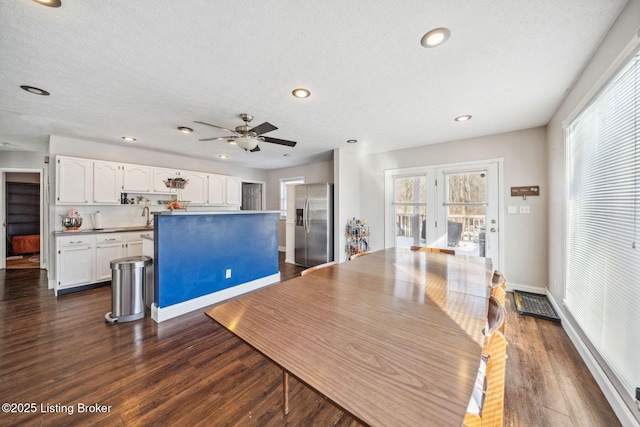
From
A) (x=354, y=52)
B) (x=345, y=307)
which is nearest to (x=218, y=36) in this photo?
(x=354, y=52)

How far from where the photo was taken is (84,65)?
6.10 ft

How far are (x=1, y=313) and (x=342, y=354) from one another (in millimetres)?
4376

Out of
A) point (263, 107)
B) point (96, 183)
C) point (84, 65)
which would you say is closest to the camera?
point (84, 65)

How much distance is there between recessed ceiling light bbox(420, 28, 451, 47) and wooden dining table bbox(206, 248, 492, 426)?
1.64 meters

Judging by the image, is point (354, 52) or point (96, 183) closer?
point (354, 52)

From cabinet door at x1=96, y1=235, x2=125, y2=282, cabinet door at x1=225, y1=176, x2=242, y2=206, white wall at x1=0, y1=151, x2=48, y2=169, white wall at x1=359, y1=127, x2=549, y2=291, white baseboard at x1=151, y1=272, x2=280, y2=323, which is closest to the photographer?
white baseboard at x1=151, y1=272, x2=280, y2=323

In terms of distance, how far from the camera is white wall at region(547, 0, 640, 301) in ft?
4.51

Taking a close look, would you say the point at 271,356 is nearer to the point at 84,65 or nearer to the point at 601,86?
the point at 84,65

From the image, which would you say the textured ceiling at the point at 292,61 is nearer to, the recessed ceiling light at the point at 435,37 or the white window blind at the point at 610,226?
the recessed ceiling light at the point at 435,37

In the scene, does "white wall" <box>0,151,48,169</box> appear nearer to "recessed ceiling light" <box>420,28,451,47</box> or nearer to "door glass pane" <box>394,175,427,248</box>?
Answer: "recessed ceiling light" <box>420,28,451,47</box>

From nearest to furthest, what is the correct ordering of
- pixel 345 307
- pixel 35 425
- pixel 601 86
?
pixel 345 307, pixel 35 425, pixel 601 86

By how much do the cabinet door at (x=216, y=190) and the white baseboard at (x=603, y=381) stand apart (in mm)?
5894

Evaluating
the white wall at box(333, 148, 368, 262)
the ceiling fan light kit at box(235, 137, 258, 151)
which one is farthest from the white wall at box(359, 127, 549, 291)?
the ceiling fan light kit at box(235, 137, 258, 151)

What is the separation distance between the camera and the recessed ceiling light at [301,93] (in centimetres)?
228
